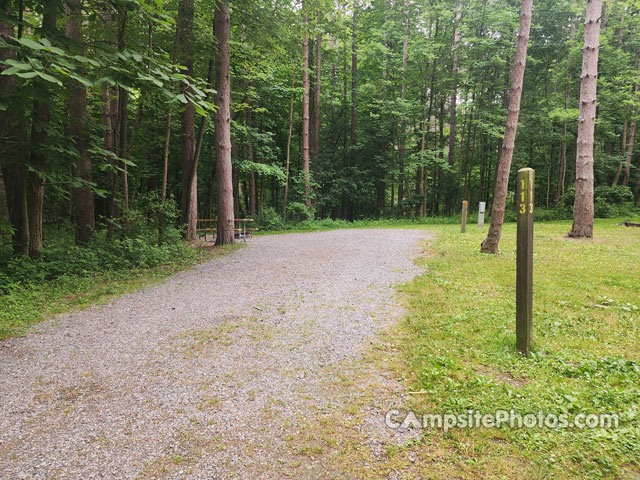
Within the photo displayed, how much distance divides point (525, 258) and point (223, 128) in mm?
9439

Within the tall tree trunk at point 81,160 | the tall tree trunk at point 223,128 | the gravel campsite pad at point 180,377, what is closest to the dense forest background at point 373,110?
the tall tree trunk at point 223,128

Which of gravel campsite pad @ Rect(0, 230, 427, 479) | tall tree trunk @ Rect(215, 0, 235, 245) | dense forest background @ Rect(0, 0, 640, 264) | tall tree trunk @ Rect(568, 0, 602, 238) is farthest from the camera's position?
dense forest background @ Rect(0, 0, 640, 264)

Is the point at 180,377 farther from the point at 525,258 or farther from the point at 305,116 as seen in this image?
the point at 305,116

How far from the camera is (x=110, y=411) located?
2629 millimetres

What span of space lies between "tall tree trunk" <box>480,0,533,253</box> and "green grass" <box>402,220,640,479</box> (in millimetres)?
1927

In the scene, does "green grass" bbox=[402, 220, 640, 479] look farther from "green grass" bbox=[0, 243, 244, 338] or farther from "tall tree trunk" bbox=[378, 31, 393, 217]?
"tall tree trunk" bbox=[378, 31, 393, 217]

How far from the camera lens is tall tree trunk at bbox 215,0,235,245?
9.77m

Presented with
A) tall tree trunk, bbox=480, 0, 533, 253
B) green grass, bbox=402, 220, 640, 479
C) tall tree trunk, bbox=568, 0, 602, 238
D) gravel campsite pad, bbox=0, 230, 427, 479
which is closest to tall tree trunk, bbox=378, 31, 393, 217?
tall tree trunk, bbox=568, 0, 602, 238

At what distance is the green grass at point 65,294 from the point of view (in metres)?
4.48

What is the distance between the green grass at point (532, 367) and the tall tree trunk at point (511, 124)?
1927mm

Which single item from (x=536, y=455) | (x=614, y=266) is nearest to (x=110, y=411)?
(x=536, y=455)

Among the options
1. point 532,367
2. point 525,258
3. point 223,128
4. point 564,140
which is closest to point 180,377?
point 532,367

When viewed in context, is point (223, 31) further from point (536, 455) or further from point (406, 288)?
point (536, 455)

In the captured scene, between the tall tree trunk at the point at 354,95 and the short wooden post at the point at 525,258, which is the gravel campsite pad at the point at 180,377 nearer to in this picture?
the short wooden post at the point at 525,258
